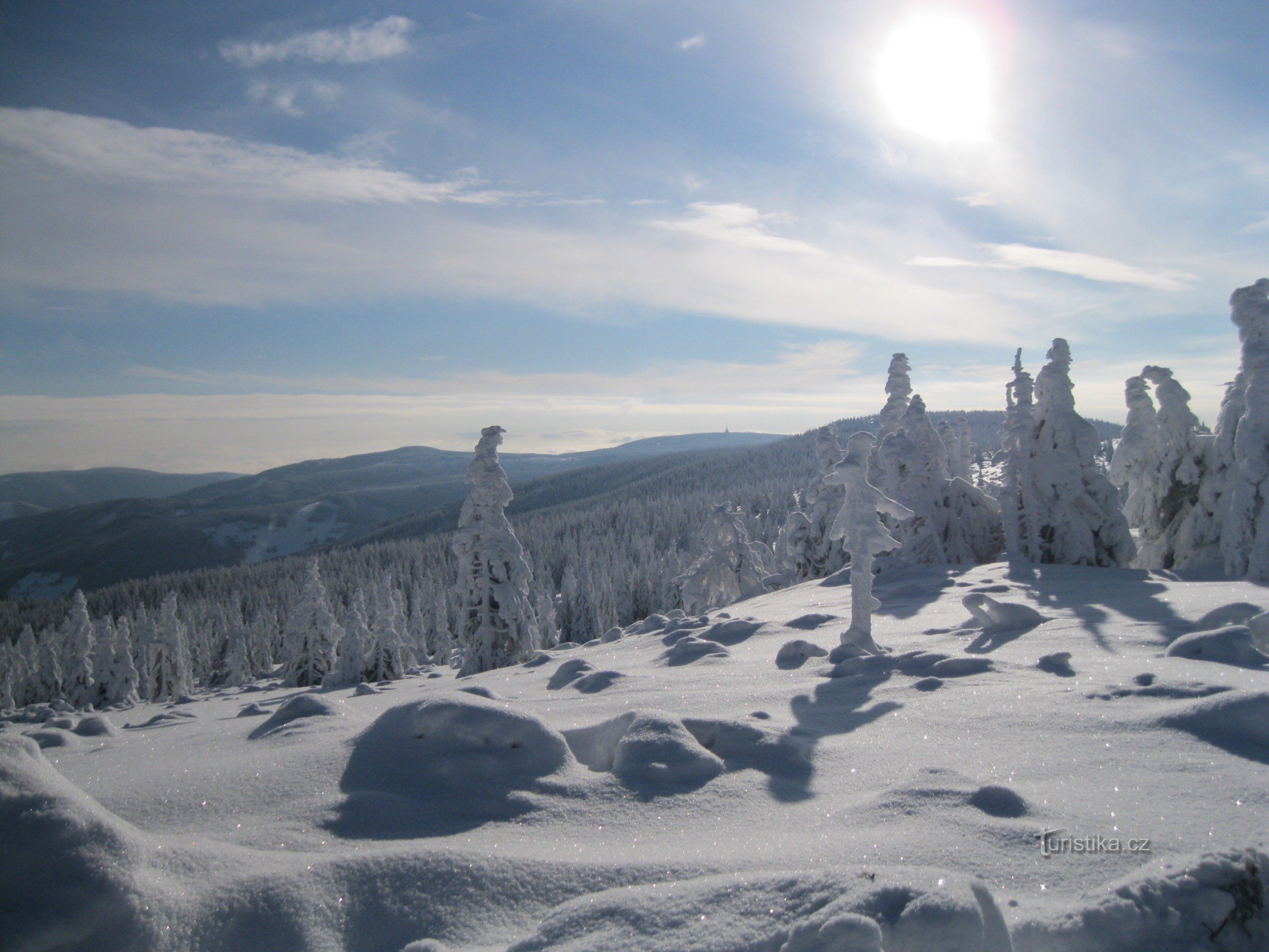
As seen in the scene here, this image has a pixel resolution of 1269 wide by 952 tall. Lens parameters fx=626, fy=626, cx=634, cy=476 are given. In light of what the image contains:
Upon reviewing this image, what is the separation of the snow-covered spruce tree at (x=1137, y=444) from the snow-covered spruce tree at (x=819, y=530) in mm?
9897

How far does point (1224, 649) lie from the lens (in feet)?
22.3

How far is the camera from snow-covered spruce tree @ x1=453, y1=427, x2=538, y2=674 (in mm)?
23984

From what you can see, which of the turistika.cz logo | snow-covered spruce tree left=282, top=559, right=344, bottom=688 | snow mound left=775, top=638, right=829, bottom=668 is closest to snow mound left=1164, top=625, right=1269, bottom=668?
snow mound left=775, top=638, right=829, bottom=668

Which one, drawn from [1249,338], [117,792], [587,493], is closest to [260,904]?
[117,792]

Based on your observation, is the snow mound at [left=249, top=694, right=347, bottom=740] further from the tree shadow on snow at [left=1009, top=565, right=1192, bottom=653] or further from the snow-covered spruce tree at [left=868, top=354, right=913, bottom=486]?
the snow-covered spruce tree at [left=868, top=354, right=913, bottom=486]

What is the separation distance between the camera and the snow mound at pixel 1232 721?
15.2 feet

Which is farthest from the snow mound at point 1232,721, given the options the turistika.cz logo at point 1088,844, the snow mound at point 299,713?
the snow mound at point 299,713

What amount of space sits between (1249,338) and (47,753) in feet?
78.8

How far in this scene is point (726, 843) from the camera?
3.82 metres

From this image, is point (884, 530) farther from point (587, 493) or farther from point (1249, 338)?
point (587, 493)

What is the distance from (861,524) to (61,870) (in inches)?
386

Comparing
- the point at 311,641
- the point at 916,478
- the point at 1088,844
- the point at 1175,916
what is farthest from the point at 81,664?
the point at 1175,916

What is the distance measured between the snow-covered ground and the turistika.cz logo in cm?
2

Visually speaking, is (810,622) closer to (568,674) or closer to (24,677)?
(568,674)
